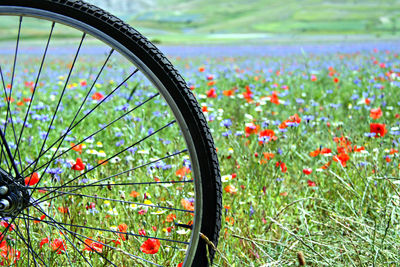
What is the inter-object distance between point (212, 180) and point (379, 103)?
10.5ft

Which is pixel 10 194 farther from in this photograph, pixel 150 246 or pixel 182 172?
pixel 182 172

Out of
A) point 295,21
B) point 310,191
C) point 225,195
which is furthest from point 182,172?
point 295,21

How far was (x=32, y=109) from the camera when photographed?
12.7 ft

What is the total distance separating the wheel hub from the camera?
5.03ft

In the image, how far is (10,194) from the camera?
61.1 inches

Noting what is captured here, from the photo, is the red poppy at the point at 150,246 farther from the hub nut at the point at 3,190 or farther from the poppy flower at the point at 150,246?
the hub nut at the point at 3,190

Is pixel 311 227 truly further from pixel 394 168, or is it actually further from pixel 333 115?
pixel 333 115

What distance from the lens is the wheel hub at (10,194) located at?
5.03 ft

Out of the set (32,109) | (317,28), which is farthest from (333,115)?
(317,28)

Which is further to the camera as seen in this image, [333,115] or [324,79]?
[324,79]

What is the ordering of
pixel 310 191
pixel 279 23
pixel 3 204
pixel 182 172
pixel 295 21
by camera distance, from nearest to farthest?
pixel 3 204
pixel 182 172
pixel 310 191
pixel 279 23
pixel 295 21

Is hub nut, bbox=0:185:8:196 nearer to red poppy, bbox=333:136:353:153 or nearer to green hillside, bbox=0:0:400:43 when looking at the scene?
red poppy, bbox=333:136:353:153

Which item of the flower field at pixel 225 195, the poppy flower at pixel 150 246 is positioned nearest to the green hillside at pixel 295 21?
the flower field at pixel 225 195

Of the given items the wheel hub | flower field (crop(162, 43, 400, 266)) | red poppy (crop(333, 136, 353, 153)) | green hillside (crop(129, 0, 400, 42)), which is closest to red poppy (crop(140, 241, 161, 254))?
flower field (crop(162, 43, 400, 266))
